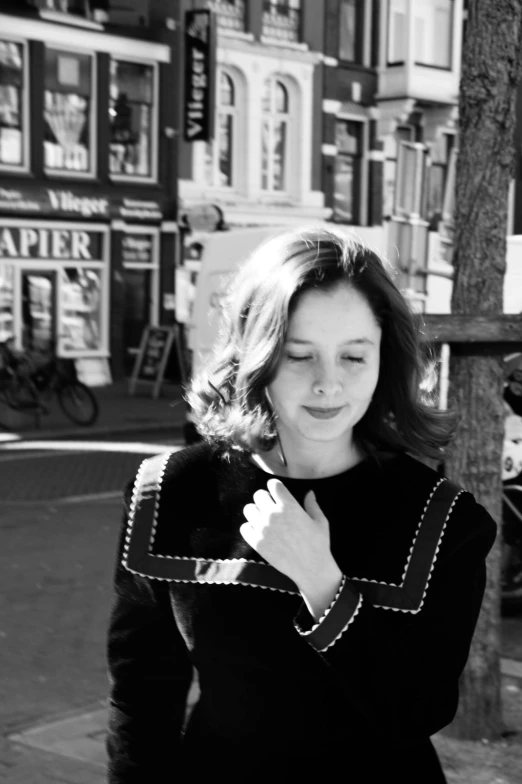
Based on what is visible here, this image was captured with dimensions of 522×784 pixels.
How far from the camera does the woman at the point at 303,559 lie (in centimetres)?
177

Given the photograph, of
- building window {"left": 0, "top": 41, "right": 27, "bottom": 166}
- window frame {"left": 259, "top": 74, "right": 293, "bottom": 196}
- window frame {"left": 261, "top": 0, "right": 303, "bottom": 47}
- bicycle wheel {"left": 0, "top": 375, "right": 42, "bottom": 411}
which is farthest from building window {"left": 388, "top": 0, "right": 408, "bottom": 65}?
bicycle wheel {"left": 0, "top": 375, "right": 42, "bottom": 411}

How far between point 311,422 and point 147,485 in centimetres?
29

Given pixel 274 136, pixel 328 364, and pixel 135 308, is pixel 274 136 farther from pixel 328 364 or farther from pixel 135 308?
pixel 328 364

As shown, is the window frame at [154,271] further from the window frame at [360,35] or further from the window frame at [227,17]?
the window frame at [360,35]

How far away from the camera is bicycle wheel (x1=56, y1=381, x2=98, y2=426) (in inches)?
656

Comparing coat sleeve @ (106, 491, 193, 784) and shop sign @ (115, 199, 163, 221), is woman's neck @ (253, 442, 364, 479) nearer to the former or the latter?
coat sleeve @ (106, 491, 193, 784)

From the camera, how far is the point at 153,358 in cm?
2114

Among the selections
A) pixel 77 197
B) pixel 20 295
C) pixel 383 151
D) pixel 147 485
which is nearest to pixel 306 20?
pixel 383 151

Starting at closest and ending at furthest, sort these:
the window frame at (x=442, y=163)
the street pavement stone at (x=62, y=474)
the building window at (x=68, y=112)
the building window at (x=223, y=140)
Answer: the street pavement stone at (x=62, y=474) → the building window at (x=68, y=112) → the building window at (x=223, y=140) → the window frame at (x=442, y=163)

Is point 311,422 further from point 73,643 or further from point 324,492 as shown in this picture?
point 73,643

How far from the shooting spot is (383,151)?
28.4 meters

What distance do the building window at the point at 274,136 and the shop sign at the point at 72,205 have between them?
327 cm

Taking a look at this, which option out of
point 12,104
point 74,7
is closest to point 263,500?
point 12,104

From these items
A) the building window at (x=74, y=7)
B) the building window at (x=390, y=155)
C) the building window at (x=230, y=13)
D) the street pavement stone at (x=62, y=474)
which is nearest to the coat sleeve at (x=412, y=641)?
the street pavement stone at (x=62, y=474)
